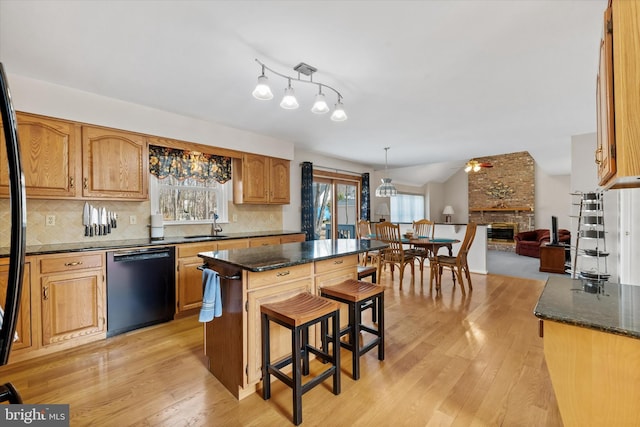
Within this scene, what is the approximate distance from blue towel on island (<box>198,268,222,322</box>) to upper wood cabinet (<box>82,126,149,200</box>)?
192cm

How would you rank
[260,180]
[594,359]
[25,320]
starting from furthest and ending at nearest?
[260,180]
[25,320]
[594,359]

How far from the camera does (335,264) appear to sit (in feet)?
8.11

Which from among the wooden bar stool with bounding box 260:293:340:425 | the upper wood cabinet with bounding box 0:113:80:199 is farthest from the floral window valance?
the wooden bar stool with bounding box 260:293:340:425

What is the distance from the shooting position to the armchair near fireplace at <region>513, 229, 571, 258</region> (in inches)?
289

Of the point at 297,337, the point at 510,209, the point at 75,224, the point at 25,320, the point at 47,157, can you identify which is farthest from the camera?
the point at 510,209

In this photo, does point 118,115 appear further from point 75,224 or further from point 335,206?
point 335,206

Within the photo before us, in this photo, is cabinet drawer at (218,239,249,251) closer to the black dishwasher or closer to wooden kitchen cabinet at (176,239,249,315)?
wooden kitchen cabinet at (176,239,249,315)

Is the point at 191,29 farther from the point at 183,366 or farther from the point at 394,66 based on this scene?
the point at 183,366

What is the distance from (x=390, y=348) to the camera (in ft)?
8.38

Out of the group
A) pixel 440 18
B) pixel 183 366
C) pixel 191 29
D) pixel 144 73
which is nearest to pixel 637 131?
pixel 440 18

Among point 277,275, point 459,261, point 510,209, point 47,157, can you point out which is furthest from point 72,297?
point 510,209

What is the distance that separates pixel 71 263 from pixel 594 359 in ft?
11.7

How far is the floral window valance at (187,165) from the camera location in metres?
3.61

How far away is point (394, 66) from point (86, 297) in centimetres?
342
